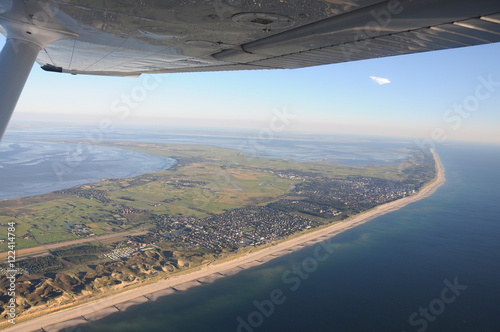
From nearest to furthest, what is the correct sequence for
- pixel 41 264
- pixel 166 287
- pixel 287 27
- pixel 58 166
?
pixel 287 27 < pixel 166 287 < pixel 41 264 < pixel 58 166

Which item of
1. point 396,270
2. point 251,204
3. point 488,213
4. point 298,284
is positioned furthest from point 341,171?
point 298,284

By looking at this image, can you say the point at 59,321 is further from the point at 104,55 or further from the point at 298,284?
the point at 104,55

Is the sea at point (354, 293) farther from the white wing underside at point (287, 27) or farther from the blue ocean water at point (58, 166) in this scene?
the blue ocean water at point (58, 166)

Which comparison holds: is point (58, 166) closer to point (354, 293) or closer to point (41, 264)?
point (41, 264)

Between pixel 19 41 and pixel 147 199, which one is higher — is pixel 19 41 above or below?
above

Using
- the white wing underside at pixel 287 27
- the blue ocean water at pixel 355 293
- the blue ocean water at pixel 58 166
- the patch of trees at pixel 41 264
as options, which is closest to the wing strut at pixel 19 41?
the white wing underside at pixel 287 27

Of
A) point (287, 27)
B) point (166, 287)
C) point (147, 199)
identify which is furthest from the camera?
point (147, 199)

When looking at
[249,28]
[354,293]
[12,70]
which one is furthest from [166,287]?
[249,28]

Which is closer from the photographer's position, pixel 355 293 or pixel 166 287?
pixel 166 287
